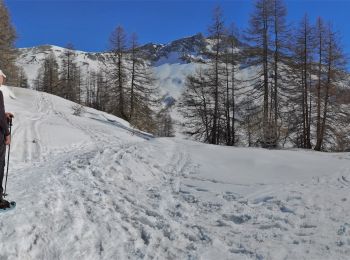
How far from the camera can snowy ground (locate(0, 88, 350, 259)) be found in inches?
239

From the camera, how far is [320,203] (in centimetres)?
820

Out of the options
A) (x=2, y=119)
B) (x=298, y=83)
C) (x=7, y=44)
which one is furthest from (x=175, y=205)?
(x=7, y=44)

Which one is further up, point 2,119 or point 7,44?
point 7,44

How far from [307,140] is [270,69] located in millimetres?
5666

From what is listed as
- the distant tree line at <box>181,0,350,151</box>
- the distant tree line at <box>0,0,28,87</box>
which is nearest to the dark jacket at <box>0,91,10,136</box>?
the distant tree line at <box>181,0,350,151</box>

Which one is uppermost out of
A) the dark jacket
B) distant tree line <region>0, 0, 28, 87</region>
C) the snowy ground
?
distant tree line <region>0, 0, 28, 87</region>

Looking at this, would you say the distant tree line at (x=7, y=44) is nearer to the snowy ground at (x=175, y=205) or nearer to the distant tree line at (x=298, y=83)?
the distant tree line at (x=298, y=83)

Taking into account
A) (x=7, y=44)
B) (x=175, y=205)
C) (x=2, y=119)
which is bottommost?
(x=175, y=205)

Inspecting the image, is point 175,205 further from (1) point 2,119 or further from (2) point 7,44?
(2) point 7,44

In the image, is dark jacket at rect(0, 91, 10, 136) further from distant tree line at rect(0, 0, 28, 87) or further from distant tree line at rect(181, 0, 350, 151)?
distant tree line at rect(0, 0, 28, 87)

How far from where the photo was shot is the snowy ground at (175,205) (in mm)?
6082

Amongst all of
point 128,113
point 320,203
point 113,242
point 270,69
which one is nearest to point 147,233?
point 113,242

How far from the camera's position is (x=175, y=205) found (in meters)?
8.33

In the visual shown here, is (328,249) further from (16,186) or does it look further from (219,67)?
(219,67)
